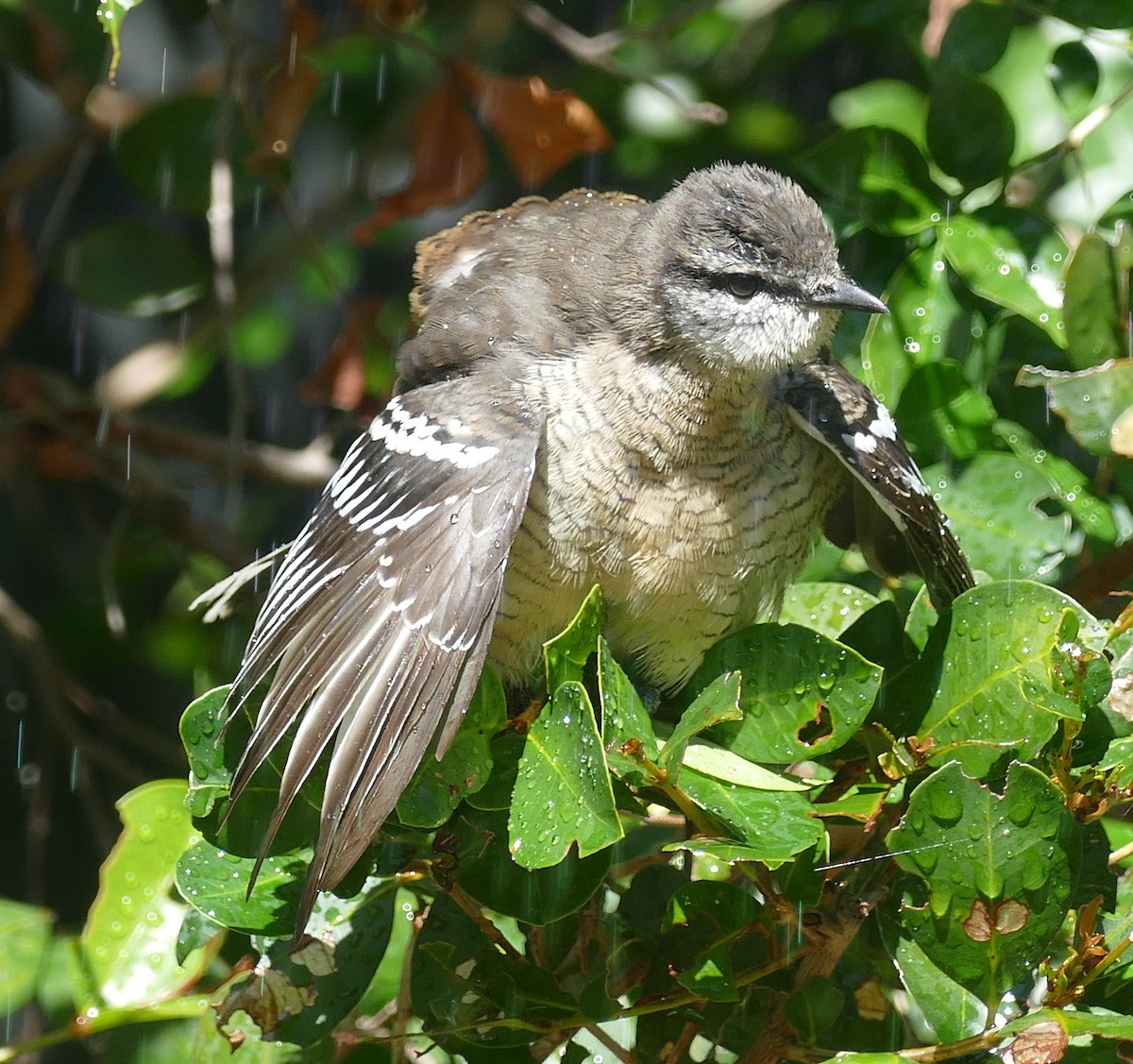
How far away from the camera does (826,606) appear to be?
212 cm

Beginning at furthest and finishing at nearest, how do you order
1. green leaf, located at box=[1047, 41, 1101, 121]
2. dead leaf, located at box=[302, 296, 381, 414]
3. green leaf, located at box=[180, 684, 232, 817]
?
dead leaf, located at box=[302, 296, 381, 414], green leaf, located at box=[1047, 41, 1101, 121], green leaf, located at box=[180, 684, 232, 817]

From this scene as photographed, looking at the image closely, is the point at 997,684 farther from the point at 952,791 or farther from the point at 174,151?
the point at 174,151

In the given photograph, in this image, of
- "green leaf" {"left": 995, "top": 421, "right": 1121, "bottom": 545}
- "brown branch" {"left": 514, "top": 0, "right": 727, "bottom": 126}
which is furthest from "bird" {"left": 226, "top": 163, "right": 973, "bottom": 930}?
"brown branch" {"left": 514, "top": 0, "right": 727, "bottom": 126}

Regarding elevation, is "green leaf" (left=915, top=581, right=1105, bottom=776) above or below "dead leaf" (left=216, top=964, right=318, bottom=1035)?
above

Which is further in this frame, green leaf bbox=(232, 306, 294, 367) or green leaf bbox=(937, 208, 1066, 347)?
green leaf bbox=(232, 306, 294, 367)

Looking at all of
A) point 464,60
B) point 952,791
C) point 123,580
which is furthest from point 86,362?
point 952,791

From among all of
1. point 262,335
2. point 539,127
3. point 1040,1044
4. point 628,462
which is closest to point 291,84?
point 539,127

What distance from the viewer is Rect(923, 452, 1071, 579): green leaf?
212cm

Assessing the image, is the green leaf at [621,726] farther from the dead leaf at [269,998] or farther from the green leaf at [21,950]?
the green leaf at [21,950]

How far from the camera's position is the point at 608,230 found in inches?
104

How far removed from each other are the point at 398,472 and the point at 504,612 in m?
0.29

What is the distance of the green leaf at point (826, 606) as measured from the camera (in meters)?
2.08

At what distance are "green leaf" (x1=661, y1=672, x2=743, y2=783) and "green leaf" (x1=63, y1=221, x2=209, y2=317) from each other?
2.26m

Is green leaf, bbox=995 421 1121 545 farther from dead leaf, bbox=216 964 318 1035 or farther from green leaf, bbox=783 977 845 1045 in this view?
dead leaf, bbox=216 964 318 1035
